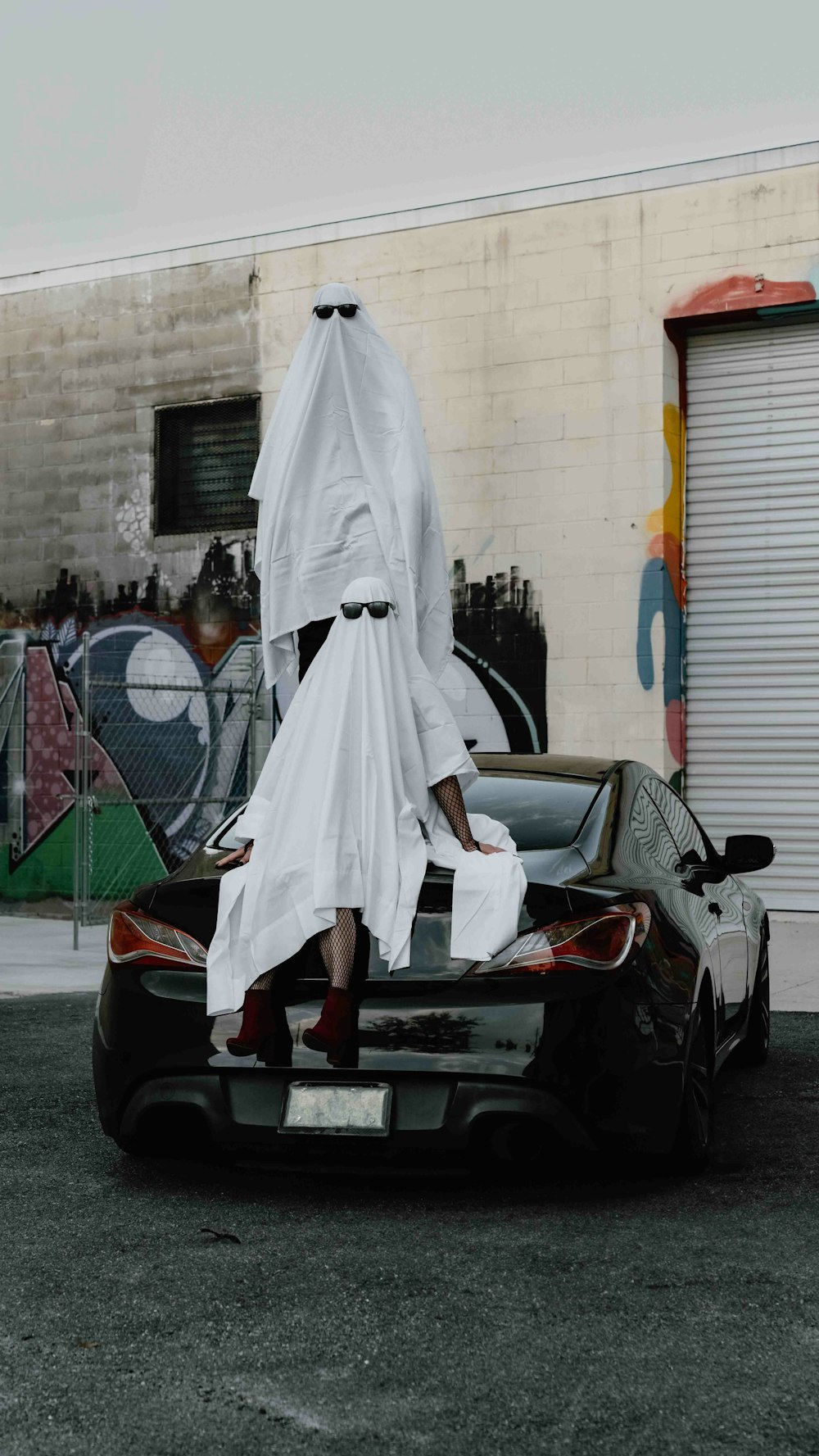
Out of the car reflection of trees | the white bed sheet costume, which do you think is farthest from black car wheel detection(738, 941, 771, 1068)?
the car reflection of trees

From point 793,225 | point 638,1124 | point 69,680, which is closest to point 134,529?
point 69,680

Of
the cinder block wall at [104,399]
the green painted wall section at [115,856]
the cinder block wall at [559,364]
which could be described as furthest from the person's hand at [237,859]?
the cinder block wall at [104,399]

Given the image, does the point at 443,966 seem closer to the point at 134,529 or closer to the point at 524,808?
the point at 524,808

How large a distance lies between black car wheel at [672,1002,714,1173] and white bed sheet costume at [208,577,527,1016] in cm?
79

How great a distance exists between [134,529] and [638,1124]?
38.2ft

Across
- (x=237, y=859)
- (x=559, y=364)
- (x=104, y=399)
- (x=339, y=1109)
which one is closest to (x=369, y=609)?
(x=237, y=859)

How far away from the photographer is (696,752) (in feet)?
42.3

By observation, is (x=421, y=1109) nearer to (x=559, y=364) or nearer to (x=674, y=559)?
(x=674, y=559)

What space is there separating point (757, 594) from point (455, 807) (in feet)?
28.5

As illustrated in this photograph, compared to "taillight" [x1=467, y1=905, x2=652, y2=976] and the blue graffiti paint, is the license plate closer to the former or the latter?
"taillight" [x1=467, y1=905, x2=652, y2=976]

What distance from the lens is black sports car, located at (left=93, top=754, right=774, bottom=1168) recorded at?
4.11 metres

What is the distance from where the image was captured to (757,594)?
12.7 meters

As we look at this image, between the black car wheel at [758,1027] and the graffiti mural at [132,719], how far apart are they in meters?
7.04

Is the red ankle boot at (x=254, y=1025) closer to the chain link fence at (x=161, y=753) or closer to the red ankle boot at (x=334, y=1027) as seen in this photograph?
the red ankle boot at (x=334, y=1027)
